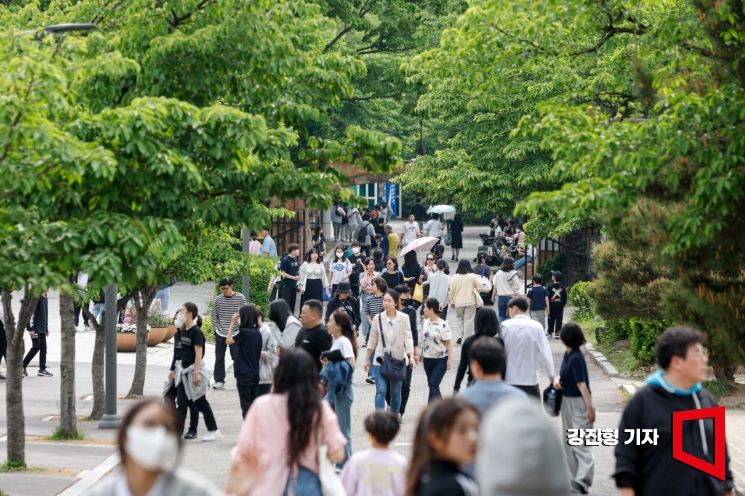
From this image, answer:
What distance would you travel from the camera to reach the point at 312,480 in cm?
730

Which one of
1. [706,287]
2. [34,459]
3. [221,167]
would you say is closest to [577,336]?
[706,287]

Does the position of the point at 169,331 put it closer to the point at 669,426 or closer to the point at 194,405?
the point at 194,405

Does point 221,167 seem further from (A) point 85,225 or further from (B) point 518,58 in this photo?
(B) point 518,58

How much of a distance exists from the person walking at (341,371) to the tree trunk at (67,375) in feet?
13.3

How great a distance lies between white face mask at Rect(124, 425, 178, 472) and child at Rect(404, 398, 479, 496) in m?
1.14

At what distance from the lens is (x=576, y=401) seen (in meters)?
11.9

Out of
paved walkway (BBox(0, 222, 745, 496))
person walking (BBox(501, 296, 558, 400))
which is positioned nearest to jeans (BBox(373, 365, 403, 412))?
paved walkway (BBox(0, 222, 745, 496))

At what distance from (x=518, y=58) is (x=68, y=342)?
21.7 feet

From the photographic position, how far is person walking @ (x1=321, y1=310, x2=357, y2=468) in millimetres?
12695

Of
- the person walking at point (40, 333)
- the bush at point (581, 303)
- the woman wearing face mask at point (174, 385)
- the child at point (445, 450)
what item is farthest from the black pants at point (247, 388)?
the bush at point (581, 303)

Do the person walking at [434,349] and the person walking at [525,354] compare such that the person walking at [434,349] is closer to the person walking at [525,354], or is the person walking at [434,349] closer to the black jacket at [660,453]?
the person walking at [525,354]

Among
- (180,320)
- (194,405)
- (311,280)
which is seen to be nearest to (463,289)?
(311,280)

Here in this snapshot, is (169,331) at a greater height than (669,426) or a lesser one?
lesser

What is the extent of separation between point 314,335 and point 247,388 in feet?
7.22
